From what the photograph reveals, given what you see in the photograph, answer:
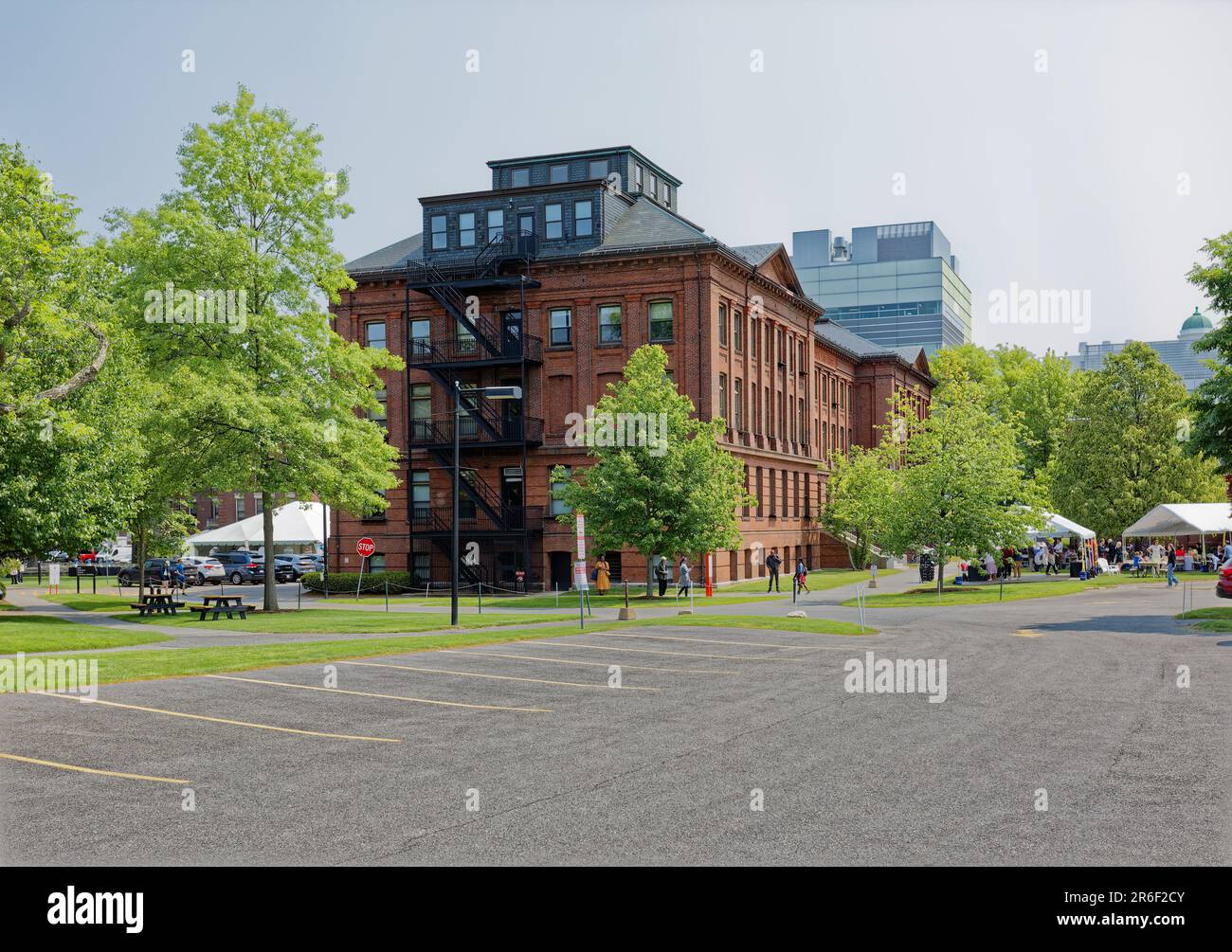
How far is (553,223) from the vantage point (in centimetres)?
5216

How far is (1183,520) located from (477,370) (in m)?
34.8

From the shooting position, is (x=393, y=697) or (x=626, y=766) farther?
(x=393, y=697)

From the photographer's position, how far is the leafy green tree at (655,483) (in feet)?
136

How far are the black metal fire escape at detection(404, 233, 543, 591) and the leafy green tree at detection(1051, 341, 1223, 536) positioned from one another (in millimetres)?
35058

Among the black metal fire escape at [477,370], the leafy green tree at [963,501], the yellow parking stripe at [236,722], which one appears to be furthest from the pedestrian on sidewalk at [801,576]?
the yellow parking stripe at [236,722]

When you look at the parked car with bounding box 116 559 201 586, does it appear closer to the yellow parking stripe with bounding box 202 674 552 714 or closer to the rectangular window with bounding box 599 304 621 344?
the rectangular window with bounding box 599 304 621 344

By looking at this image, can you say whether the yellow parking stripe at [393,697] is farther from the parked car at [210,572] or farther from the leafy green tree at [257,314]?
the parked car at [210,572]

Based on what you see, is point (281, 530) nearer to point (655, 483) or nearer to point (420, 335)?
point (420, 335)

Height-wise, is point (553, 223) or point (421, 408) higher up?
point (553, 223)

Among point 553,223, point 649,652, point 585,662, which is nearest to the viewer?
point 585,662

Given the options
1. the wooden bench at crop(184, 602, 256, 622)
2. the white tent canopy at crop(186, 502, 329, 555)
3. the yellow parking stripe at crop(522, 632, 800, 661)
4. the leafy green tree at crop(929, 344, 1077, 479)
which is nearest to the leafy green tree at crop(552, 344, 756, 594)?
the wooden bench at crop(184, 602, 256, 622)

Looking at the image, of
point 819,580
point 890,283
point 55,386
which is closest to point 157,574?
point 55,386
